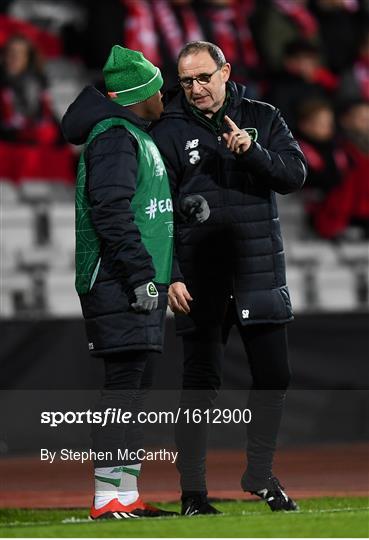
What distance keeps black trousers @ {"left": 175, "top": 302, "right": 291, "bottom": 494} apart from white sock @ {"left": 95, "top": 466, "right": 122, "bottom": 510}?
13.4 inches

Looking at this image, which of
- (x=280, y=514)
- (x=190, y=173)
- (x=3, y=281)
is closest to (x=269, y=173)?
(x=190, y=173)

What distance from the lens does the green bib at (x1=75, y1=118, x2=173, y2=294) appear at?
17.1ft

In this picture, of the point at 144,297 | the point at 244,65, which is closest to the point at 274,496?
the point at 144,297

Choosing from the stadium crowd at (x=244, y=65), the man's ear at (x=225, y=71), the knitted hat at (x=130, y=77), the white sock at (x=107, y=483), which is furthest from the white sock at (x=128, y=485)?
the stadium crowd at (x=244, y=65)

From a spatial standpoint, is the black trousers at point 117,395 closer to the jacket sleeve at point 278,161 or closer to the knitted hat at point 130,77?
the jacket sleeve at point 278,161

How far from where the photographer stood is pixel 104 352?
16.8 feet

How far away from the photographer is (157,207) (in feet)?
17.2

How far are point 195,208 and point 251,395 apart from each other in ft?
2.60

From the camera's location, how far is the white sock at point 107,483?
516 cm

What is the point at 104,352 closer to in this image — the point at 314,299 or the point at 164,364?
the point at 164,364

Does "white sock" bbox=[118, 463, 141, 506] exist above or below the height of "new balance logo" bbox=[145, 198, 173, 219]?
below

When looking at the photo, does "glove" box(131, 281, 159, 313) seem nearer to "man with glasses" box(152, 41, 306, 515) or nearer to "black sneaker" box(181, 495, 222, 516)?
"man with glasses" box(152, 41, 306, 515)

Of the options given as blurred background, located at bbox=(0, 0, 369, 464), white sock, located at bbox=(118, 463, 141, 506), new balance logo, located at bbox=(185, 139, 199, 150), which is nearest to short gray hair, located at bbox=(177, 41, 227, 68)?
new balance logo, located at bbox=(185, 139, 199, 150)

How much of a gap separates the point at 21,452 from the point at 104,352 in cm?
384
